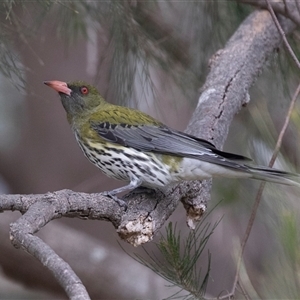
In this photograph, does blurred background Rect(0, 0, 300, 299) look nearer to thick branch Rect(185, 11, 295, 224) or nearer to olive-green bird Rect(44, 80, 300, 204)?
thick branch Rect(185, 11, 295, 224)

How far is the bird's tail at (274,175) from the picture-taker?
7.86ft

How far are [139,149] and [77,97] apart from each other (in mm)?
617

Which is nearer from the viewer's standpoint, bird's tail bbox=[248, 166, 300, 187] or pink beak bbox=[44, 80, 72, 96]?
bird's tail bbox=[248, 166, 300, 187]

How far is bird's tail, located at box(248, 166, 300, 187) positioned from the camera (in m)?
2.39

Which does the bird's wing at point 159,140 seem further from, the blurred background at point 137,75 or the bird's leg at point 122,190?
the blurred background at point 137,75

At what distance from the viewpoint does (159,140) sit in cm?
331

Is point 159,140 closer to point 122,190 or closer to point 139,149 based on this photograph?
point 139,149

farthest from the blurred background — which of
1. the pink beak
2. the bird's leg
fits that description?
the bird's leg

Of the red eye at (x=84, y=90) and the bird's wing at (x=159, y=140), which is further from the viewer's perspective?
the red eye at (x=84, y=90)

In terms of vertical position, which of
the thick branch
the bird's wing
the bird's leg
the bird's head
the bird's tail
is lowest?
the bird's leg

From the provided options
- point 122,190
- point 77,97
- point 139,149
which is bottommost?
point 122,190

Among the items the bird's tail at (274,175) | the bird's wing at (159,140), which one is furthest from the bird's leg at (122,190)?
the bird's tail at (274,175)

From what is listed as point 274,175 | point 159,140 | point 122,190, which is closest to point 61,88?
point 159,140

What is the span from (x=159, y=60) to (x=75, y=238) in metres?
1.25
